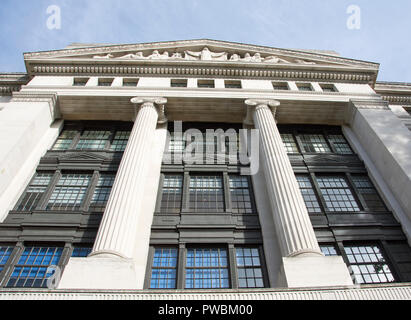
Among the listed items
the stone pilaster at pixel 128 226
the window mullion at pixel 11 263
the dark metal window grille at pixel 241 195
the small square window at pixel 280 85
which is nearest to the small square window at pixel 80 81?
the stone pilaster at pixel 128 226

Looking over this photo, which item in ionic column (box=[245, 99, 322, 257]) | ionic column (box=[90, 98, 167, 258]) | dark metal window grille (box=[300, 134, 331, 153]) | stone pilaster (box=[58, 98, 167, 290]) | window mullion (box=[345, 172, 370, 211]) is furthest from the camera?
dark metal window grille (box=[300, 134, 331, 153])

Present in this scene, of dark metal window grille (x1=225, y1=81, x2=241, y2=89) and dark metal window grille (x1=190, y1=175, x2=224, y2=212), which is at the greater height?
dark metal window grille (x1=225, y1=81, x2=241, y2=89)

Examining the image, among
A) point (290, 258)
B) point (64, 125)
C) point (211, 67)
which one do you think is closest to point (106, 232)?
point (290, 258)

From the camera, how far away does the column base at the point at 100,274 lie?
10.2 m

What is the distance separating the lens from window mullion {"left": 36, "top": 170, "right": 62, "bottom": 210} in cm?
1569

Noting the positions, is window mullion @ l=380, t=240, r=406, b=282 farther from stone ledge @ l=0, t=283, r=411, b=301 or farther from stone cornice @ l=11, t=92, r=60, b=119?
stone cornice @ l=11, t=92, r=60, b=119

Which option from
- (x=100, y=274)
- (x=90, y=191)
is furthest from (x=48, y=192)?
A: (x=100, y=274)

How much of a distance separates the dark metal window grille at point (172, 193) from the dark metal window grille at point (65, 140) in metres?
7.51

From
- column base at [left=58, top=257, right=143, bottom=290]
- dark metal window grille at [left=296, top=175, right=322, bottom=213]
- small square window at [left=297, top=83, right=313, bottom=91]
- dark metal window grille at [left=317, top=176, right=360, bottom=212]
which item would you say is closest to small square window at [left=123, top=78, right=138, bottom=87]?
small square window at [left=297, top=83, right=313, bottom=91]

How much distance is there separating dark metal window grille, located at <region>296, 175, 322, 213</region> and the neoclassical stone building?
8 centimetres

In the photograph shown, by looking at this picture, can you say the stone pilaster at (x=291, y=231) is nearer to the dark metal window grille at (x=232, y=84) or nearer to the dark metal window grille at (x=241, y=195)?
the dark metal window grille at (x=241, y=195)

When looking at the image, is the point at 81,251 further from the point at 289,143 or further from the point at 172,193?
the point at 289,143

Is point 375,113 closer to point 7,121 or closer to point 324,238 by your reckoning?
point 324,238
